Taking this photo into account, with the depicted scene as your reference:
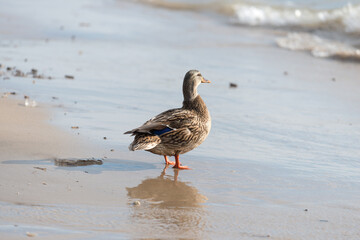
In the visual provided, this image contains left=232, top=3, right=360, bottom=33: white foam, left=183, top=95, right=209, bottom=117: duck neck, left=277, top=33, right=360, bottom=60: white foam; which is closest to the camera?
left=183, top=95, right=209, bottom=117: duck neck

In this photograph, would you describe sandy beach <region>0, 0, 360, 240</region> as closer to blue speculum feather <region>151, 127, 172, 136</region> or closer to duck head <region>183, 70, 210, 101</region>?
blue speculum feather <region>151, 127, 172, 136</region>

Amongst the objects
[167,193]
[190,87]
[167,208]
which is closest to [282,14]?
[190,87]

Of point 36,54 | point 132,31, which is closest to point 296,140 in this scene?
point 36,54

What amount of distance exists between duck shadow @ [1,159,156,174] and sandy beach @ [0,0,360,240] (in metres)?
0.01

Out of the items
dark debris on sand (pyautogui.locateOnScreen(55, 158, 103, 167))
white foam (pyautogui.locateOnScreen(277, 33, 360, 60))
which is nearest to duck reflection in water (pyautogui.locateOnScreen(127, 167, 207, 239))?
dark debris on sand (pyautogui.locateOnScreen(55, 158, 103, 167))

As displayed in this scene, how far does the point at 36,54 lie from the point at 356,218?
8225 millimetres

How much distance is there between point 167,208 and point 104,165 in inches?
51.1

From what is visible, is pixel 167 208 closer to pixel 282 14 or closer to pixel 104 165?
pixel 104 165

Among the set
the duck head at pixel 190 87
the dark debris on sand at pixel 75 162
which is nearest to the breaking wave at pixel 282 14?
the duck head at pixel 190 87

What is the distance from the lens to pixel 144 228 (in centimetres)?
457

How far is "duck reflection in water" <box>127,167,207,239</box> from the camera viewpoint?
458cm

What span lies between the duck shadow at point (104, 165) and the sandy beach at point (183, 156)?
12 millimetres

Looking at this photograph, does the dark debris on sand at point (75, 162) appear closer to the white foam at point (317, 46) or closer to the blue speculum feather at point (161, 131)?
the blue speculum feather at point (161, 131)

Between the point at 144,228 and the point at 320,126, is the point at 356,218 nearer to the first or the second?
the point at 144,228
